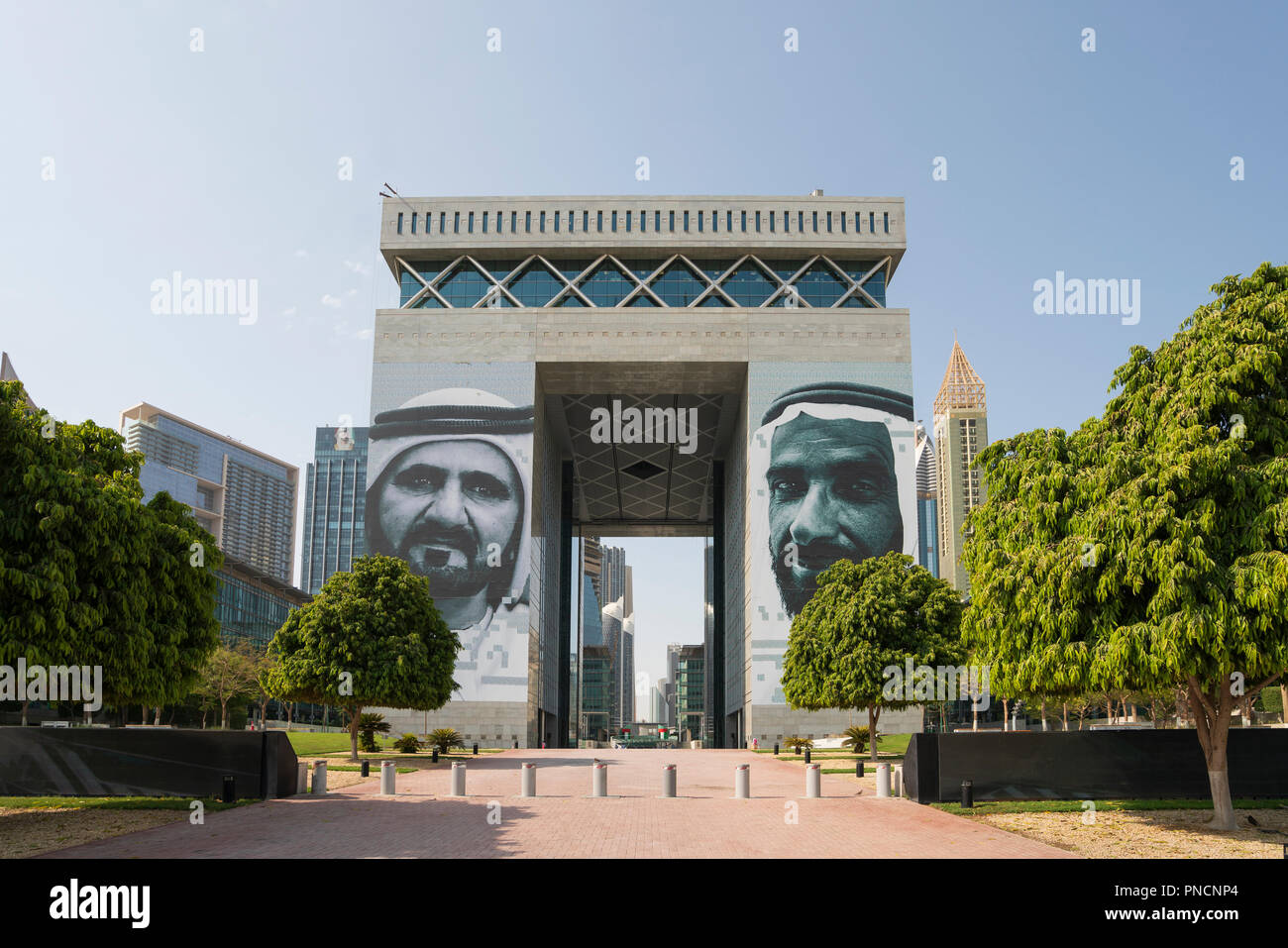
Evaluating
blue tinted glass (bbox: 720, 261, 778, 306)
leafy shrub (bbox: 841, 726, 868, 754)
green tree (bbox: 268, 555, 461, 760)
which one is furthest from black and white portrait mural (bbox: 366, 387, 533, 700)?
leafy shrub (bbox: 841, 726, 868, 754)

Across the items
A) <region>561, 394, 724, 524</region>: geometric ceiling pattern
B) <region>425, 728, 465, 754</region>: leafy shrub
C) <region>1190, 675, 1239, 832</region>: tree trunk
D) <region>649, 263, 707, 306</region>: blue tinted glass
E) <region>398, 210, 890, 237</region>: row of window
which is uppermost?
<region>398, 210, 890, 237</region>: row of window

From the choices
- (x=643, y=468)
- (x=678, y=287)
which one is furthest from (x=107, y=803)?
(x=643, y=468)

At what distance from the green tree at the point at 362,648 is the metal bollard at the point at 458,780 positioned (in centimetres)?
1348

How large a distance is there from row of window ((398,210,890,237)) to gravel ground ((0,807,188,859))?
57531mm

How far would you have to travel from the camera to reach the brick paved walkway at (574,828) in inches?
668

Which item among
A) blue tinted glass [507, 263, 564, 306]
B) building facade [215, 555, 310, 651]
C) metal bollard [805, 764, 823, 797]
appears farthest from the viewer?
building facade [215, 555, 310, 651]

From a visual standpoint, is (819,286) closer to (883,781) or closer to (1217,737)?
(883,781)

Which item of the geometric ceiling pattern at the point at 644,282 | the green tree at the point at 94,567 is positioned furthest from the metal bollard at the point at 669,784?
the geometric ceiling pattern at the point at 644,282

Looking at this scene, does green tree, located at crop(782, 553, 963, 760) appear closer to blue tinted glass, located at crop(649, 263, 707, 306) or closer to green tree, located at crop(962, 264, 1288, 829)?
green tree, located at crop(962, 264, 1288, 829)

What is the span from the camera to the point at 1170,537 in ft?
59.8

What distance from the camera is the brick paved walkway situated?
16969 mm
